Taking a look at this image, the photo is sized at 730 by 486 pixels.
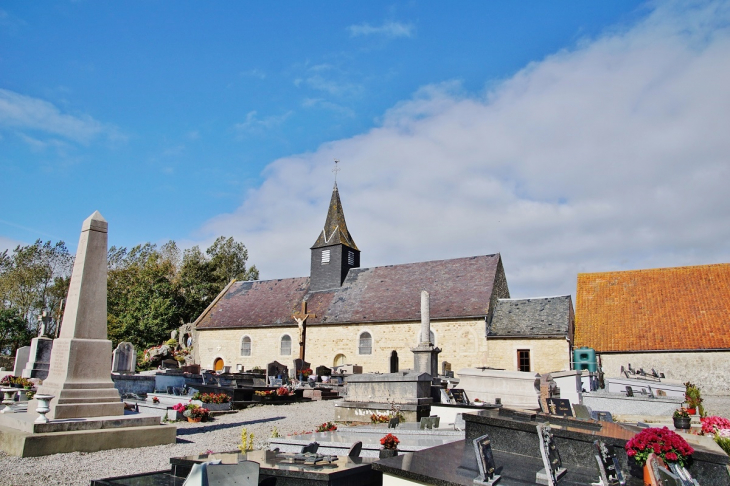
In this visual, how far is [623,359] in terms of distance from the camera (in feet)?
78.6

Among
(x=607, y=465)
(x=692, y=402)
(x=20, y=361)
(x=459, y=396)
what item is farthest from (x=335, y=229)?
(x=607, y=465)

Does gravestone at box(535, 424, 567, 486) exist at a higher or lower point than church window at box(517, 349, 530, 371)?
lower

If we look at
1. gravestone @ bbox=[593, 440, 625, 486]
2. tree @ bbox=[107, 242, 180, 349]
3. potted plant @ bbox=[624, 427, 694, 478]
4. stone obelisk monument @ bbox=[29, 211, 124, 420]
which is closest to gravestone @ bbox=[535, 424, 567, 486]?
gravestone @ bbox=[593, 440, 625, 486]

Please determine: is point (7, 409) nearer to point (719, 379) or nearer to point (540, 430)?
point (540, 430)

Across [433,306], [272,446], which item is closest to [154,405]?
[272,446]

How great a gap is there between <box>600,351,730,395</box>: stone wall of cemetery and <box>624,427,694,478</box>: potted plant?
21.6 meters

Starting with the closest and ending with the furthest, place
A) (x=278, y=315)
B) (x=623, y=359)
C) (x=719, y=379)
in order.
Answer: (x=719, y=379), (x=623, y=359), (x=278, y=315)

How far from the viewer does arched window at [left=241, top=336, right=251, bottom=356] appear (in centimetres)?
3234

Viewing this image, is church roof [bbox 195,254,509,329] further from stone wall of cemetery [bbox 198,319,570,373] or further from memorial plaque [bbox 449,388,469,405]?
memorial plaque [bbox 449,388,469,405]

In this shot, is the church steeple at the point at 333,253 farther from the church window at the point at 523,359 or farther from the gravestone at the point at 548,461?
the gravestone at the point at 548,461

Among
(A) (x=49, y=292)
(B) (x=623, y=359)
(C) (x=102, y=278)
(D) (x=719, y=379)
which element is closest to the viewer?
(C) (x=102, y=278)

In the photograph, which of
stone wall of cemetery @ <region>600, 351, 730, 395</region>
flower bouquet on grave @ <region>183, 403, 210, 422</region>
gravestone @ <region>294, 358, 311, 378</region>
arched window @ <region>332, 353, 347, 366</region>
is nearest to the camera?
flower bouquet on grave @ <region>183, 403, 210, 422</region>

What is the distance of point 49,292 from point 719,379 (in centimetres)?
4472

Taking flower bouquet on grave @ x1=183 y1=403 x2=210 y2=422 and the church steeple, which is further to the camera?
the church steeple
